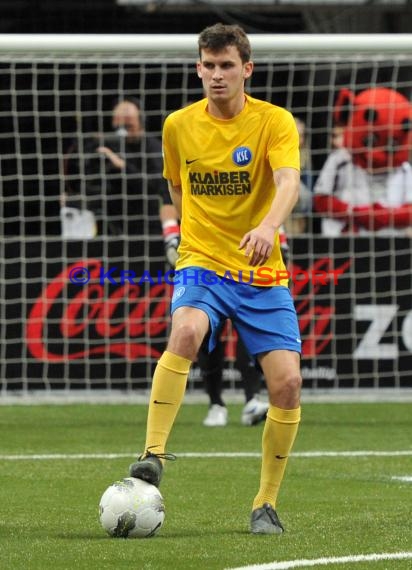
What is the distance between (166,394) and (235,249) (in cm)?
70

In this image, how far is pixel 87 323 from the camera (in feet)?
38.4

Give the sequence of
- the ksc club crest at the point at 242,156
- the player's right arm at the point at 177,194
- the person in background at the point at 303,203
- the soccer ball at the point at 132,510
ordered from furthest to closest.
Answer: the person in background at the point at 303,203 < the player's right arm at the point at 177,194 < the ksc club crest at the point at 242,156 < the soccer ball at the point at 132,510

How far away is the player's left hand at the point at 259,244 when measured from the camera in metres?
5.32

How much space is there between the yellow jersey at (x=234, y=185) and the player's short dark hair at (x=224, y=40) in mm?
255

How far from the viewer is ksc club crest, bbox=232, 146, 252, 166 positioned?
5.83 meters

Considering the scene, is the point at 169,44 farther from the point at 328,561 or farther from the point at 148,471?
the point at 328,561

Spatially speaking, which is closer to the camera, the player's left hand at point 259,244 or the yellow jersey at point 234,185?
the player's left hand at point 259,244

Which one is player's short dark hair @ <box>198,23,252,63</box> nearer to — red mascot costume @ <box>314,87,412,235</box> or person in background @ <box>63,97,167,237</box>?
person in background @ <box>63,97,167,237</box>

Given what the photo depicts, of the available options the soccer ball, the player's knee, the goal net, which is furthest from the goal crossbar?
the soccer ball

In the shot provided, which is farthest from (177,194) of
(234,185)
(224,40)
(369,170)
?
(369,170)

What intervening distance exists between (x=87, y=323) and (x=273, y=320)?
6.08 metres

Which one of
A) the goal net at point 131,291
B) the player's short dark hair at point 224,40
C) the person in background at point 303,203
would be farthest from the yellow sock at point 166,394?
the person in background at point 303,203

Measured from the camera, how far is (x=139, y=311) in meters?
11.7

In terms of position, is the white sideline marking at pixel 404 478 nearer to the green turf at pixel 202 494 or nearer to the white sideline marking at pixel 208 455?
the green turf at pixel 202 494
